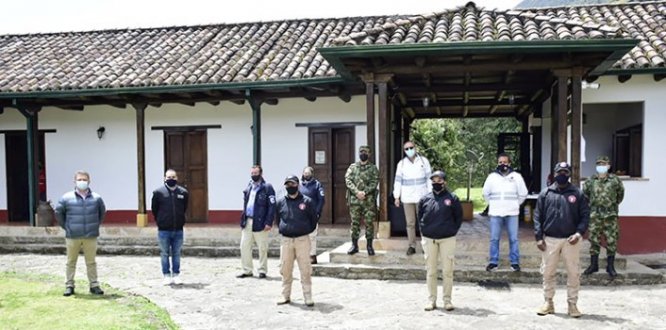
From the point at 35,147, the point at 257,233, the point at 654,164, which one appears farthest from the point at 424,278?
the point at 35,147

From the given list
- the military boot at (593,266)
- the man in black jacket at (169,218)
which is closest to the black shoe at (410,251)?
the military boot at (593,266)

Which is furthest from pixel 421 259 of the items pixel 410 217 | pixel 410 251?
pixel 410 217

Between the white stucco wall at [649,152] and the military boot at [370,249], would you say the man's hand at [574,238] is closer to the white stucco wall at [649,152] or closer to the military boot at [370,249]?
the military boot at [370,249]

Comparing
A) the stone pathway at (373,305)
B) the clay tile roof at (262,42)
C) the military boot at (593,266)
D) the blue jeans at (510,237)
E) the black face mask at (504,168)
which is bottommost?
the stone pathway at (373,305)

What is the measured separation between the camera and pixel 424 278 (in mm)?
8586

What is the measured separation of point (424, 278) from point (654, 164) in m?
5.08

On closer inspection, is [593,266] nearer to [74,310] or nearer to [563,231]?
[563,231]

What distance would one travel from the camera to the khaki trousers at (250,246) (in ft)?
29.9

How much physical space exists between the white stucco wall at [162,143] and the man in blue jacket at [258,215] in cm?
359

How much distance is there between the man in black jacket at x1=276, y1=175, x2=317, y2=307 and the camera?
7184 millimetres

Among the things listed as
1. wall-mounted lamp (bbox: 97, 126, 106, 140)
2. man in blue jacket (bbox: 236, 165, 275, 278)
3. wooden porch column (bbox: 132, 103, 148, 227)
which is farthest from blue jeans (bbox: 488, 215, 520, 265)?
wall-mounted lamp (bbox: 97, 126, 106, 140)

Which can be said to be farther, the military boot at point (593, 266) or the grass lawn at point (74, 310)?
the military boot at point (593, 266)

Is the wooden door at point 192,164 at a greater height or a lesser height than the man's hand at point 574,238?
greater

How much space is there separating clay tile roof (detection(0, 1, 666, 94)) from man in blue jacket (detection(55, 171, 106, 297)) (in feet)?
13.1
